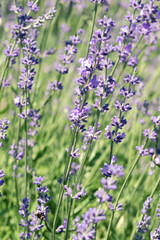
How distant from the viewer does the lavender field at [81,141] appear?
1.33 metres

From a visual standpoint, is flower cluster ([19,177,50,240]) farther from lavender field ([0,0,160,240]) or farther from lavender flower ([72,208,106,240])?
lavender flower ([72,208,106,240])

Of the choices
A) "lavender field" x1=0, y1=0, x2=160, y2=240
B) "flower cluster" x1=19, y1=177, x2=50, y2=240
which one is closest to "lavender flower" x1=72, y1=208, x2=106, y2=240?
"lavender field" x1=0, y1=0, x2=160, y2=240

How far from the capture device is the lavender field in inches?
52.5

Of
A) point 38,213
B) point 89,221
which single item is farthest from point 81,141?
point 89,221

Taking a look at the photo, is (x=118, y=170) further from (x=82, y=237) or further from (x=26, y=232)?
(x=26, y=232)

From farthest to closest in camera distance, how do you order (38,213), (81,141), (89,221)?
(81,141) < (38,213) < (89,221)

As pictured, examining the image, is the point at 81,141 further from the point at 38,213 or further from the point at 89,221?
the point at 89,221

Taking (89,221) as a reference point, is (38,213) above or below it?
below

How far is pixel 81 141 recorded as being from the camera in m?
2.45

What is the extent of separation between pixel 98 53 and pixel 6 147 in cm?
142

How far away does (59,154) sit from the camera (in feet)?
9.44

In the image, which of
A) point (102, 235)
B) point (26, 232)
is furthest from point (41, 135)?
point (26, 232)

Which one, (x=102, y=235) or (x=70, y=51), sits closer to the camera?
(x=70, y=51)

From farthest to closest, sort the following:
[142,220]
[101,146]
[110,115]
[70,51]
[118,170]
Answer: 1. [101,146]
2. [110,115]
3. [70,51]
4. [142,220]
5. [118,170]
